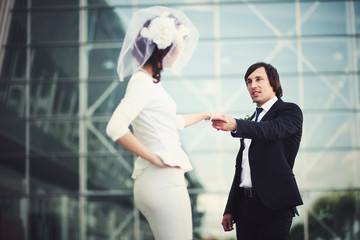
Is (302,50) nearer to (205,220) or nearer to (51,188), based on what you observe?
(205,220)

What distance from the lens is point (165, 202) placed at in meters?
2.42

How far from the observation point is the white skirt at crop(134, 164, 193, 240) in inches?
95.0

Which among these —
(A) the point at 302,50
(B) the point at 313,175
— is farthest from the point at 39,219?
(A) the point at 302,50

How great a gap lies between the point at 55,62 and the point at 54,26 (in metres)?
0.96

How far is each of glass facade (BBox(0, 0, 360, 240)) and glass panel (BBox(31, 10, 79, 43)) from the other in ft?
0.09

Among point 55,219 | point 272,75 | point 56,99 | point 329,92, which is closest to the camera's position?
point 272,75

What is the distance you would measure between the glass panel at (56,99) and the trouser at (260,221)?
34.9 ft

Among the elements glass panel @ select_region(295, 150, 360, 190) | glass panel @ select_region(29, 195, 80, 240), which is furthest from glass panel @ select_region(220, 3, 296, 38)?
glass panel @ select_region(29, 195, 80, 240)

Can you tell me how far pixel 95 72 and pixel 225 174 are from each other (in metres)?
4.23

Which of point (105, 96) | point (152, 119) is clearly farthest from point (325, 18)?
point (152, 119)

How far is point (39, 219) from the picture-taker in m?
13.1

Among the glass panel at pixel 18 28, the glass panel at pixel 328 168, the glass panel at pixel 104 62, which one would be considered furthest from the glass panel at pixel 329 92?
the glass panel at pixel 18 28

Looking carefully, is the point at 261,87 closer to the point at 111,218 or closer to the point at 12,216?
the point at 111,218

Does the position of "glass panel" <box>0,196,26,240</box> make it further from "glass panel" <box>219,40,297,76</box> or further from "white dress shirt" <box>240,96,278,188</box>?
"white dress shirt" <box>240,96,278,188</box>
